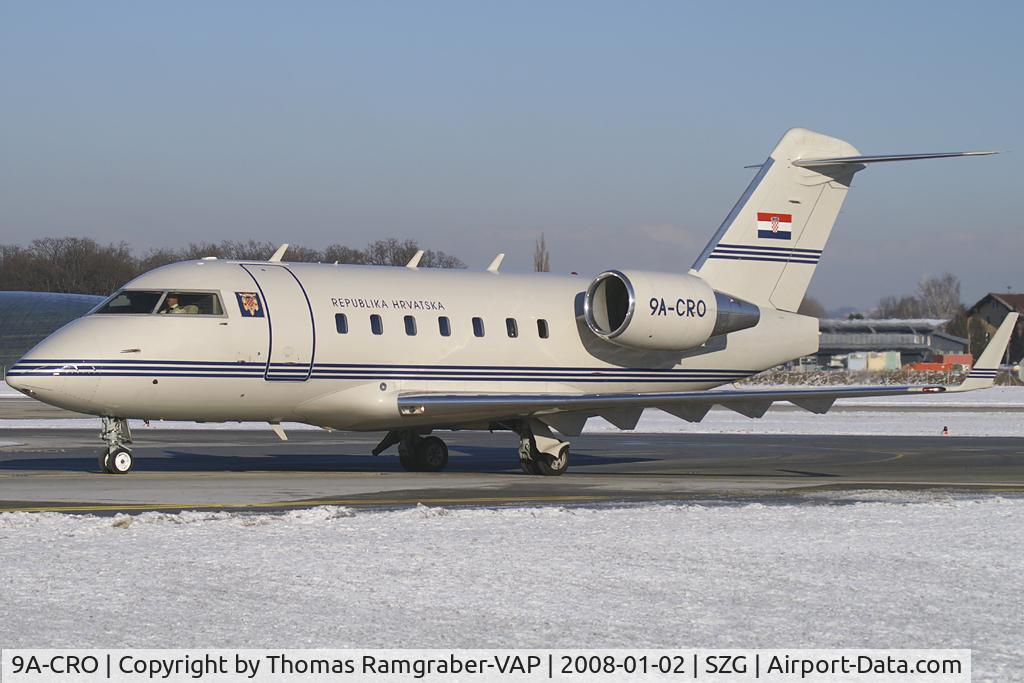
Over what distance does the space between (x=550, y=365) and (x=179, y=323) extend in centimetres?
677

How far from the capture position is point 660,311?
23.3 metres

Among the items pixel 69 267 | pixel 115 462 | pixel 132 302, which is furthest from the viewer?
pixel 69 267

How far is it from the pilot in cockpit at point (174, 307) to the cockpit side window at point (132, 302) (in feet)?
0.41

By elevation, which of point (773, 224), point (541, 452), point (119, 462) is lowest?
point (541, 452)

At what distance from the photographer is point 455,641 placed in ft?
25.0

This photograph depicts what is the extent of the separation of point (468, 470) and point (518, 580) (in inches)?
551

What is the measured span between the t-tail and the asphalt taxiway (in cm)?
359

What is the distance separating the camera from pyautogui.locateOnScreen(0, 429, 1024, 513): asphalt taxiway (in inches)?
656

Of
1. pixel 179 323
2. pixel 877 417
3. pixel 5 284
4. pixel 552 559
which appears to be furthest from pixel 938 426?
pixel 5 284

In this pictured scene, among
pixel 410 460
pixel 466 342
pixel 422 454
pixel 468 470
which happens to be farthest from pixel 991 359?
pixel 410 460

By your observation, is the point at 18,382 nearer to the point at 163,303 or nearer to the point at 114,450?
the point at 114,450

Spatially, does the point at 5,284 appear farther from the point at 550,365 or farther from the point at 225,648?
the point at 225,648
